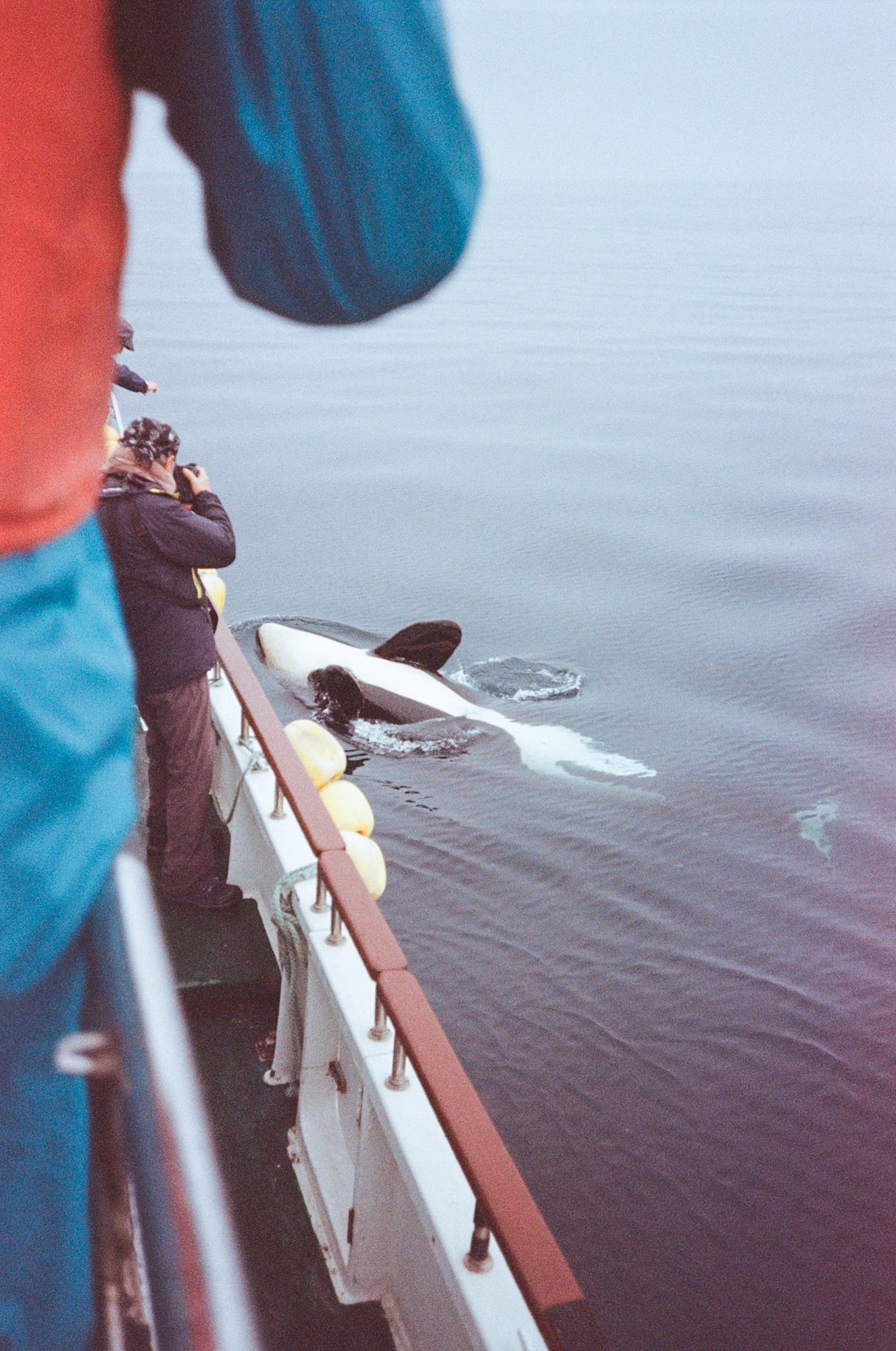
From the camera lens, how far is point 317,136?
32.8 inches

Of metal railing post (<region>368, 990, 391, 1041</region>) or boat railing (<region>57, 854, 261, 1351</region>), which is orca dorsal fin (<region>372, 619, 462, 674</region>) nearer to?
metal railing post (<region>368, 990, 391, 1041</region>)

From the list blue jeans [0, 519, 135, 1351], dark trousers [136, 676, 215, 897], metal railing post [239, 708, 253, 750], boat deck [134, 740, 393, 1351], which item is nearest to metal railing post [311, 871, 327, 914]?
boat deck [134, 740, 393, 1351]

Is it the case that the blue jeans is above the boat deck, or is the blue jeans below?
above

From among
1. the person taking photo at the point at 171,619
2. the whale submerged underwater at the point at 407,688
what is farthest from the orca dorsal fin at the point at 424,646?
the person taking photo at the point at 171,619

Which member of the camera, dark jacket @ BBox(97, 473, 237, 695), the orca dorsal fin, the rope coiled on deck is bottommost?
the orca dorsal fin

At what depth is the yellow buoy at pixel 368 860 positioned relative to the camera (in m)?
4.60

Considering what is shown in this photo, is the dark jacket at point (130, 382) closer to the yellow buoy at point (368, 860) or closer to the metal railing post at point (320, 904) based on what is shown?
the yellow buoy at point (368, 860)

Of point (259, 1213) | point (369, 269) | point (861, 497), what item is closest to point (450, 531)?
point (861, 497)

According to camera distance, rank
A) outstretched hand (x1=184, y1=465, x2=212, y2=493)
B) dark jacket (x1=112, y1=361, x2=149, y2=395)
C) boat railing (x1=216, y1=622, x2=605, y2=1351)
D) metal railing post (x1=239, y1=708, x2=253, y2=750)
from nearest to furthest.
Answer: boat railing (x1=216, y1=622, x2=605, y2=1351) < outstretched hand (x1=184, y1=465, x2=212, y2=493) < metal railing post (x1=239, y1=708, x2=253, y2=750) < dark jacket (x1=112, y1=361, x2=149, y2=395)

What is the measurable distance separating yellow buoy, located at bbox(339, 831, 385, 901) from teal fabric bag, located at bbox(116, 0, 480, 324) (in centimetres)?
379

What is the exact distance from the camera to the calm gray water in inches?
211

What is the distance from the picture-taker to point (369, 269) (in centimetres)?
89

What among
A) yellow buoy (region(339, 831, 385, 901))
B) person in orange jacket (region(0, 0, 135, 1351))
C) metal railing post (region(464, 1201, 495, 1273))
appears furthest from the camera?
yellow buoy (region(339, 831, 385, 901))

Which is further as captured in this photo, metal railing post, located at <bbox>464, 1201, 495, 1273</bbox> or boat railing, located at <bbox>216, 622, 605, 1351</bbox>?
metal railing post, located at <bbox>464, 1201, 495, 1273</bbox>
